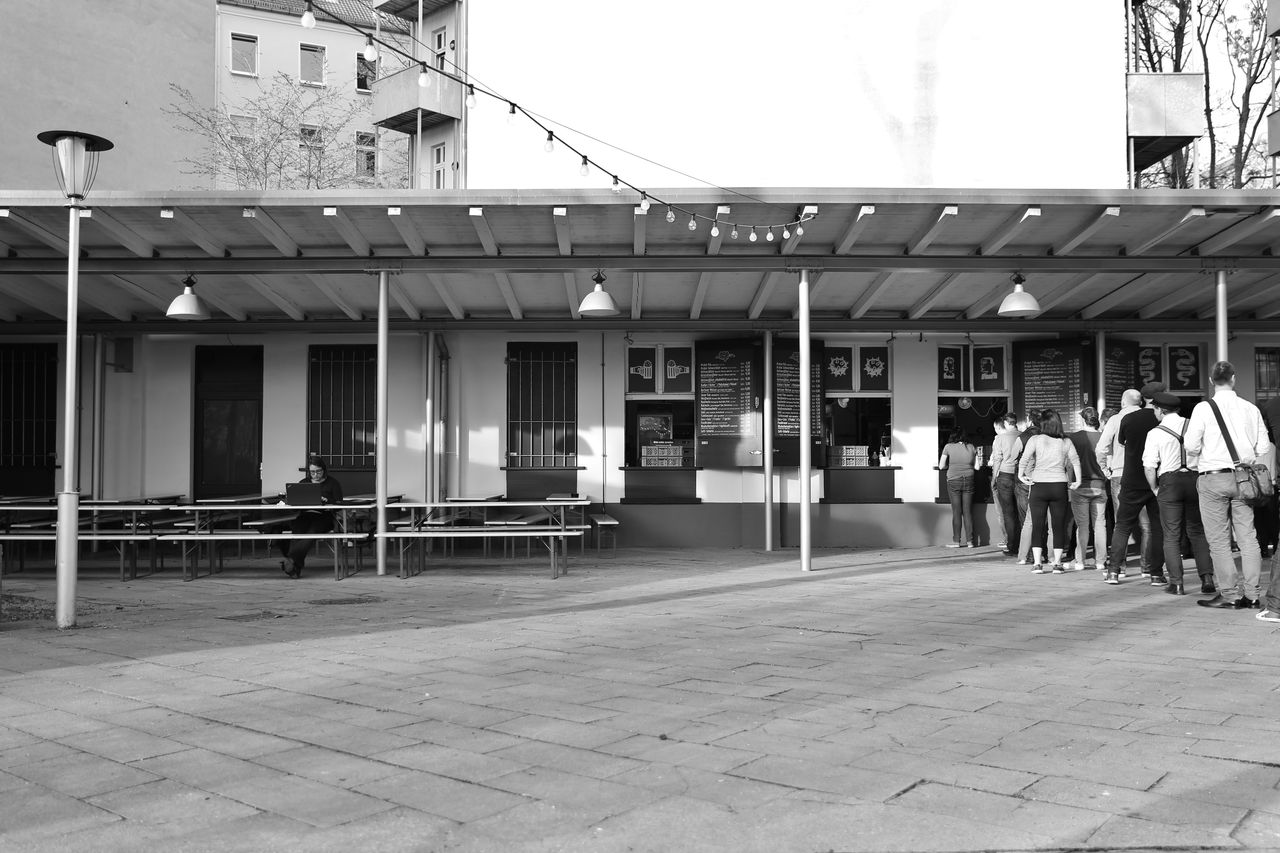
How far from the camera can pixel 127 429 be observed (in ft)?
45.6

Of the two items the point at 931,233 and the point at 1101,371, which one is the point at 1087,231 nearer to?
the point at 931,233

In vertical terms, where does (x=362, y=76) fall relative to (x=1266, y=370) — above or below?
above

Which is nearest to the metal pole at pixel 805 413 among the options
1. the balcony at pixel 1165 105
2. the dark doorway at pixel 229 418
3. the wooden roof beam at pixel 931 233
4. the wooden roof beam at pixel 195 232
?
the wooden roof beam at pixel 931 233

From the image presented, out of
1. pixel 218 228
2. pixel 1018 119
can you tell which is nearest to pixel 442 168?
pixel 1018 119

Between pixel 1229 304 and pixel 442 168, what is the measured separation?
23.8 meters

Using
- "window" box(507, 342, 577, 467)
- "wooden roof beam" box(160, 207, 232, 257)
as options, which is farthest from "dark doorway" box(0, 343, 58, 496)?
"window" box(507, 342, 577, 467)

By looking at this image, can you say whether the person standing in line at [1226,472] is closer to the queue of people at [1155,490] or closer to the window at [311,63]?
the queue of people at [1155,490]

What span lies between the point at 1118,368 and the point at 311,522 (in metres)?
10.3

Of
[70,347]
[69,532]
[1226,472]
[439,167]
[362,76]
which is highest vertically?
[362,76]

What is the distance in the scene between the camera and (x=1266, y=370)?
45.8 feet

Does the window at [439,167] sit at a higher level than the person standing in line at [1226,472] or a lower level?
higher

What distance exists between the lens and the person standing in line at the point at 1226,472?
733 cm

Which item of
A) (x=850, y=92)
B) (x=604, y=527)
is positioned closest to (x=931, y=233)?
(x=604, y=527)

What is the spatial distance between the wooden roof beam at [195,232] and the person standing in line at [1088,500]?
→ 8.69 metres
